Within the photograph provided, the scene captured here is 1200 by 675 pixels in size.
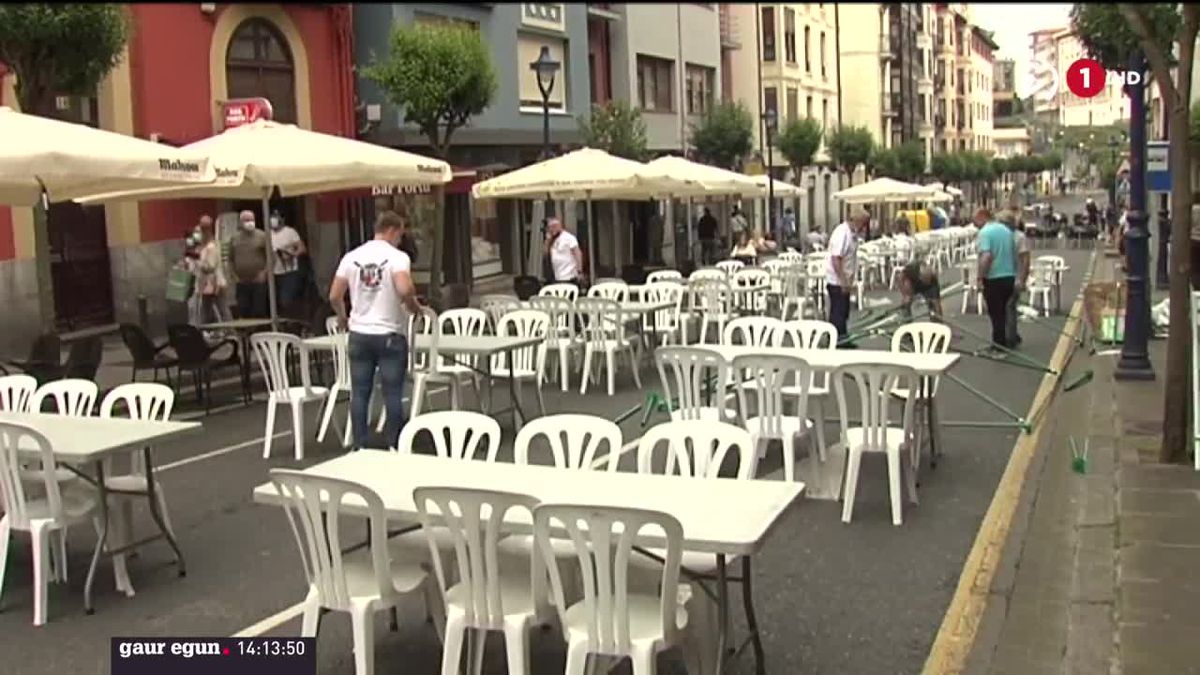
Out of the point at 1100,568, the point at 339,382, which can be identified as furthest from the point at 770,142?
the point at 1100,568

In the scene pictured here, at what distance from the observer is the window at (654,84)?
3709cm

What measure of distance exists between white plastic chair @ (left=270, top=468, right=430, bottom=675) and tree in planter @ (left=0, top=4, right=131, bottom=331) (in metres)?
8.08

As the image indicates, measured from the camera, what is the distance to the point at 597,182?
54.6ft

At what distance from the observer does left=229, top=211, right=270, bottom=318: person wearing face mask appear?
1619cm

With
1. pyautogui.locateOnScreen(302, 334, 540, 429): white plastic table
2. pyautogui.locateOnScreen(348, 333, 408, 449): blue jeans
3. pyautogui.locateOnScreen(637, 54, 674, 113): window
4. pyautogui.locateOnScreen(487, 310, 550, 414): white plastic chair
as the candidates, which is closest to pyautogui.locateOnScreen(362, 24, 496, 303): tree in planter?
pyautogui.locateOnScreen(487, 310, 550, 414): white plastic chair

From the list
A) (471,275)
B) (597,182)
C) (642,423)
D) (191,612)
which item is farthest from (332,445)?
(471,275)

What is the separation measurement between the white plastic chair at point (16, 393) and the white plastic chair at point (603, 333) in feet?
20.3

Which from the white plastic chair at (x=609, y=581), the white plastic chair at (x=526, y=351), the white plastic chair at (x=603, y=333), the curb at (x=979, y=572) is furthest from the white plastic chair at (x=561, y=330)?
the white plastic chair at (x=609, y=581)

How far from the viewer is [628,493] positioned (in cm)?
496

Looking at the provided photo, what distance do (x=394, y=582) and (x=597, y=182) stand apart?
12115 mm

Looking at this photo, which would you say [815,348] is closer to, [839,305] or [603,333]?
[603,333]

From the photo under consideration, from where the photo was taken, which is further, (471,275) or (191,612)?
(471,275)

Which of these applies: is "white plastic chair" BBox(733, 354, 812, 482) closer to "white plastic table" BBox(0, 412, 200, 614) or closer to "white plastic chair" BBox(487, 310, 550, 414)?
"white plastic table" BBox(0, 412, 200, 614)

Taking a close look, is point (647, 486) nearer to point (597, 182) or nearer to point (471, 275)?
point (597, 182)
